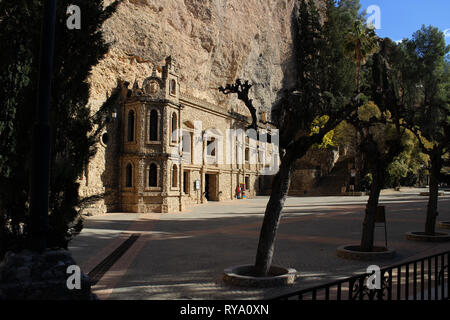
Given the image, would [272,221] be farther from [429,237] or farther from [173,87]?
[173,87]

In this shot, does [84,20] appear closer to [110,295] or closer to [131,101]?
[110,295]

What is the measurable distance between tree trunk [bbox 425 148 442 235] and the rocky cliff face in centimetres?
1941

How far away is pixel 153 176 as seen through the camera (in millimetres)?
25891

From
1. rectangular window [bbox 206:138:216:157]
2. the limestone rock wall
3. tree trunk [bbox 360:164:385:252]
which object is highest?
the limestone rock wall

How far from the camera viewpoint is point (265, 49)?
170 feet

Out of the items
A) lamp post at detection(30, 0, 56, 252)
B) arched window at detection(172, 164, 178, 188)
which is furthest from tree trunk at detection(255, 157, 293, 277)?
arched window at detection(172, 164, 178, 188)

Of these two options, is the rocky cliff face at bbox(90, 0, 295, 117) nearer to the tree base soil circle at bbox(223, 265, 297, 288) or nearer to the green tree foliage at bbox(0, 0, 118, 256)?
the green tree foliage at bbox(0, 0, 118, 256)

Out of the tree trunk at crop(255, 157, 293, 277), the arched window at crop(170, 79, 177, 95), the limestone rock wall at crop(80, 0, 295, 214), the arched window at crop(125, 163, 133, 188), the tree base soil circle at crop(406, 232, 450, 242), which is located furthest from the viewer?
the arched window at crop(170, 79, 177, 95)

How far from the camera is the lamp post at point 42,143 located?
12.9 ft

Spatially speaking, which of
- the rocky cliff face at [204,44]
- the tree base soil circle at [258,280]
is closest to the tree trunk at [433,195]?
the tree base soil circle at [258,280]

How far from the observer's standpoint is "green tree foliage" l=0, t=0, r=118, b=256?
5.07m

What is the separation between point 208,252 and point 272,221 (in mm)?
3865
